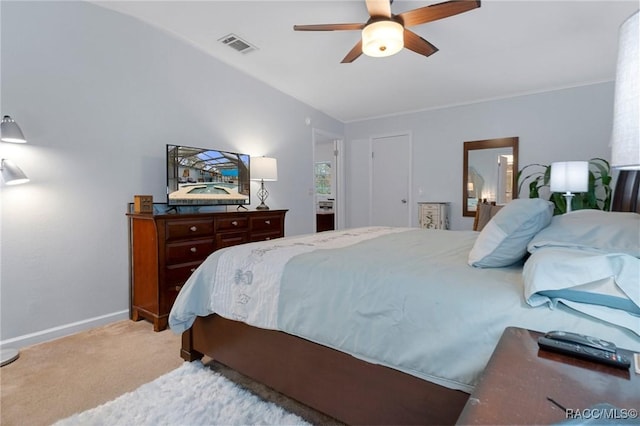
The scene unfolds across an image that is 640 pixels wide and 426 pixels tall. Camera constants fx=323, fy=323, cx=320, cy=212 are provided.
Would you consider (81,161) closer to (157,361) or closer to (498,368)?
(157,361)

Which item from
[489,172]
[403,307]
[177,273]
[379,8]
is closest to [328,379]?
[403,307]

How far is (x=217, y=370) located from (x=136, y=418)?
19.6 inches

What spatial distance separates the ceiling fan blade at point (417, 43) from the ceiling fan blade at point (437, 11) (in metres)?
0.11

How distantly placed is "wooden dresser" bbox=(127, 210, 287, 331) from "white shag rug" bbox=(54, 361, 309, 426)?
98cm

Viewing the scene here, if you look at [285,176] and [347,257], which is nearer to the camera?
[347,257]

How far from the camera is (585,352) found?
72 cm

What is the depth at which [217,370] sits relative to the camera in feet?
6.36

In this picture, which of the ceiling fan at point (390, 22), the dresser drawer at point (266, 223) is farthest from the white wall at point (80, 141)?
the ceiling fan at point (390, 22)

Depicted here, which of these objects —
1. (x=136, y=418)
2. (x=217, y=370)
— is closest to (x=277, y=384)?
(x=217, y=370)

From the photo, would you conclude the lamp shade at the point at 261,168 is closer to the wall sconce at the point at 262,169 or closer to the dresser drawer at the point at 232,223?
the wall sconce at the point at 262,169

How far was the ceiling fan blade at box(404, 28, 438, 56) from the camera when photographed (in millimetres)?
2504

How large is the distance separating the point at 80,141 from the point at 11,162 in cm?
53

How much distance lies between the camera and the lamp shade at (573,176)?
2.79 meters

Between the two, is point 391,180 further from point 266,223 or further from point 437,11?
point 437,11
